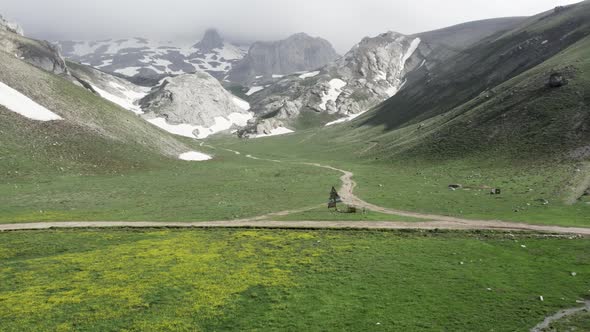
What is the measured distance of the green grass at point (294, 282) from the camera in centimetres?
2342

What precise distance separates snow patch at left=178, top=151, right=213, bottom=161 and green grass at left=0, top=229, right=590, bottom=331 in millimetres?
88129

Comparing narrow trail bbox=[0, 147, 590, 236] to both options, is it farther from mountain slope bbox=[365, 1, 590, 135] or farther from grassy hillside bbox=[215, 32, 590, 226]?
mountain slope bbox=[365, 1, 590, 135]

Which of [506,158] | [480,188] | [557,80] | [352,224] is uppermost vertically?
[557,80]

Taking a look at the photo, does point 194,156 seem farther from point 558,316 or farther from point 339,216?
point 558,316

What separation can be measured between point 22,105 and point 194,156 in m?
51.6

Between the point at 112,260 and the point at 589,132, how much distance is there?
9001 cm

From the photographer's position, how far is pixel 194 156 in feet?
439

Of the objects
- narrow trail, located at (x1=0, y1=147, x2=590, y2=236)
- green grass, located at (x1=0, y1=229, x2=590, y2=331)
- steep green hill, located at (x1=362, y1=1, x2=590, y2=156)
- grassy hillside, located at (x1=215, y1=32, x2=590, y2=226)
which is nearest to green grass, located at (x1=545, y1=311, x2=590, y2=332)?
green grass, located at (x1=0, y1=229, x2=590, y2=331)

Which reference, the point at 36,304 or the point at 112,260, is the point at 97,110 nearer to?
the point at 112,260

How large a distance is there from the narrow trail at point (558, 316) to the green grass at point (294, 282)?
0.36 metres

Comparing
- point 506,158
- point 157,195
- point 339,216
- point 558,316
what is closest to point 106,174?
point 157,195

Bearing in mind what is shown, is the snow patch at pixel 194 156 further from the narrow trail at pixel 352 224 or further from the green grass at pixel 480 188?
the narrow trail at pixel 352 224

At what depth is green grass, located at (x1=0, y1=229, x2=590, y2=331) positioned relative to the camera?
76.8 ft

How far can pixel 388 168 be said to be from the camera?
10231cm
